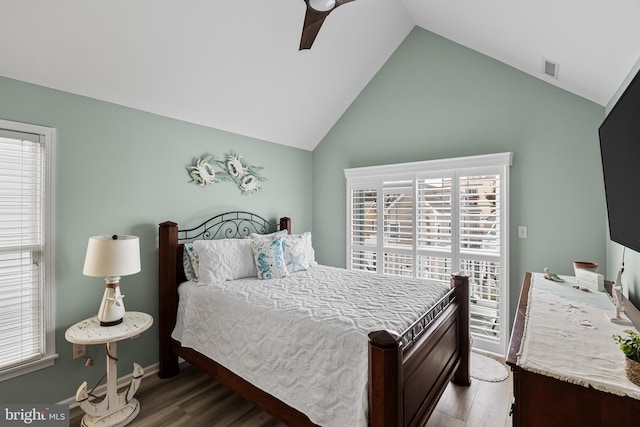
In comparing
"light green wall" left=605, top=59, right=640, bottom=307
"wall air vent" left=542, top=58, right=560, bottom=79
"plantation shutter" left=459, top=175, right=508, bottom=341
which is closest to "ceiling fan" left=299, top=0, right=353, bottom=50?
"light green wall" left=605, top=59, right=640, bottom=307

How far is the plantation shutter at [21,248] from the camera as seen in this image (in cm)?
198

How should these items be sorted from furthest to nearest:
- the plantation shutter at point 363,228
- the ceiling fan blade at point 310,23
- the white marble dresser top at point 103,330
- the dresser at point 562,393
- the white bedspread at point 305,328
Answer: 1. the plantation shutter at point 363,228
2. the white marble dresser top at point 103,330
3. the ceiling fan blade at point 310,23
4. the white bedspread at point 305,328
5. the dresser at point 562,393

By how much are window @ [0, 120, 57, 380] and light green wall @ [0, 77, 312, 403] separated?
63mm

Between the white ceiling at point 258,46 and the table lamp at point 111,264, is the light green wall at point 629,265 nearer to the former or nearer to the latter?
the white ceiling at point 258,46

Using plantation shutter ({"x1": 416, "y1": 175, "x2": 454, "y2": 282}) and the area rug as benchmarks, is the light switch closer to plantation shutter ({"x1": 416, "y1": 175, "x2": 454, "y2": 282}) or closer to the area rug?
plantation shutter ({"x1": 416, "y1": 175, "x2": 454, "y2": 282})

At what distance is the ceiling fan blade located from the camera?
70.7 inches

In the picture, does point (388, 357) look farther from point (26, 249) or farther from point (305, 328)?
point (26, 249)

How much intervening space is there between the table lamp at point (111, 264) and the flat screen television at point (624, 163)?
285 centimetres

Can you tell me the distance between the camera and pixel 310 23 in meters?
1.90

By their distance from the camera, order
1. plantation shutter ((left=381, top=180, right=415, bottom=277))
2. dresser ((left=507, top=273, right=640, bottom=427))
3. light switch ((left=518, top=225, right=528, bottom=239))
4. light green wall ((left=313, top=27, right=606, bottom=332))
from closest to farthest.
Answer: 1. dresser ((left=507, top=273, right=640, bottom=427))
2. light green wall ((left=313, top=27, right=606, bottom=332))
3. light switch ((left=518, top=225, right=528, bottom=239))
4. plantation shutter ((left=381, top=180, right=415, bottom=277))

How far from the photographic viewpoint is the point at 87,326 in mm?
2121

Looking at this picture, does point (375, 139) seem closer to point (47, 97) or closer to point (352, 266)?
point (352, 266)

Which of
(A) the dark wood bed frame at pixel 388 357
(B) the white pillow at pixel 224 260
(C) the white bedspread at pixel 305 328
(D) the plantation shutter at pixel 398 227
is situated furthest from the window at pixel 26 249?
(D) the plantation shutter at pixel 398 227

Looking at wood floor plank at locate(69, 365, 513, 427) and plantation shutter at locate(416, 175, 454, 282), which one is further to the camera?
plantation shutter at locate(416, 175, 454, 282)
